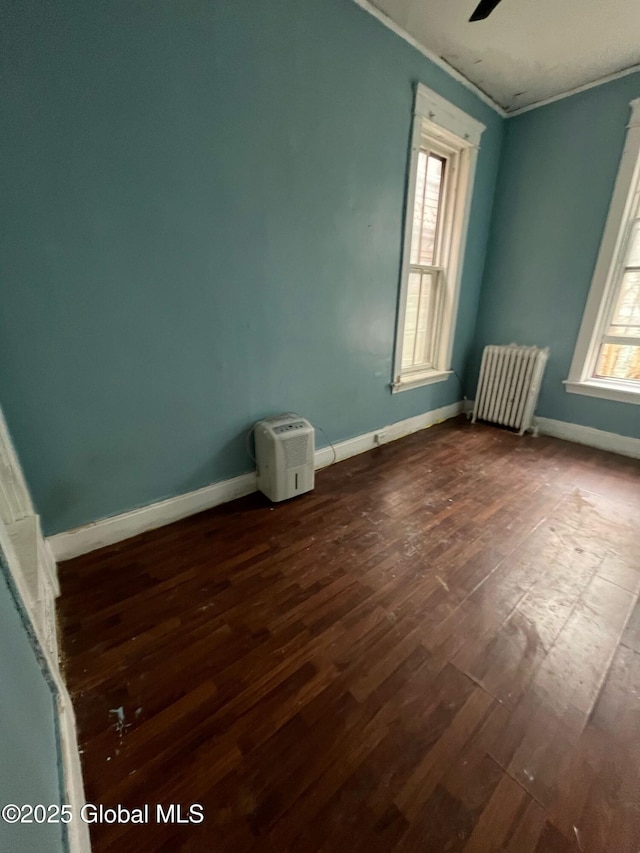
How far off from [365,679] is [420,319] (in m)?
2.96

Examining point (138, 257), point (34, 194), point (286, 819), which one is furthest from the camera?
point (138, 257)

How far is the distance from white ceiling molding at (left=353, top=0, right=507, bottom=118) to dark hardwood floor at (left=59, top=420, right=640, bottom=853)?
2.98m

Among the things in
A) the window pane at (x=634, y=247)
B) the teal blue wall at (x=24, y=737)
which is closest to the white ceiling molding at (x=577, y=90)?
the window pane at (x=634, y=247)

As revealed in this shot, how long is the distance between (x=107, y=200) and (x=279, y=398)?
1.29m

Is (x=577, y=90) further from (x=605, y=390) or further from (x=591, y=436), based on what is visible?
(x=591, y=436)

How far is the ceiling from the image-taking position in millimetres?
1961

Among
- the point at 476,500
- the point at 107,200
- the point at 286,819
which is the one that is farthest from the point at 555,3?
the point at 286,819

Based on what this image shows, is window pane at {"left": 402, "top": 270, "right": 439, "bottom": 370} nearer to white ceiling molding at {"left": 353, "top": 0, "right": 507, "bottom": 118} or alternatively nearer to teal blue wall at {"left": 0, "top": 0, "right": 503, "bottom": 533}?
teal blue wall at {"left": 0, "top": 0, "right": 503, "bottom": 533}

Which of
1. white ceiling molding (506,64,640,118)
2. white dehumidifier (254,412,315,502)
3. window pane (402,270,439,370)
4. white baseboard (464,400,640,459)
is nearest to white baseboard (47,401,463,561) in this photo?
white dehumidifier (254,412,315,502)

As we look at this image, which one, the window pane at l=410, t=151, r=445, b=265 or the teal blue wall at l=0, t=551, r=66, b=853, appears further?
the window pane at l=410, t=151, r=445, b=265

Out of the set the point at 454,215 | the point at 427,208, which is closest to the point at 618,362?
the point at 454,215

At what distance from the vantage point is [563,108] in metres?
2.80

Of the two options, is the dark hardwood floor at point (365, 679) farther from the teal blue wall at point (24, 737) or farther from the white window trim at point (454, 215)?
the white window trim at point (454, 215)

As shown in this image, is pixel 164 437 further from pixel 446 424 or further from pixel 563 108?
pixel 563 108
